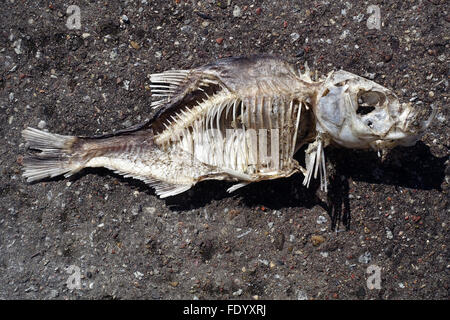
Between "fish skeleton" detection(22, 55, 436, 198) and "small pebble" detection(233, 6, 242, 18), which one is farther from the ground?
"small pebble" detection(233, 6, 242, 18)

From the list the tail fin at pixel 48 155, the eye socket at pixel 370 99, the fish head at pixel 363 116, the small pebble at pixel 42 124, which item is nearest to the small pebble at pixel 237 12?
the fish head at pixel 363 116

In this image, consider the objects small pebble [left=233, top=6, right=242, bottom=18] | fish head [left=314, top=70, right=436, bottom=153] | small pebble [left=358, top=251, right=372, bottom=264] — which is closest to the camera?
fish head [left=314, top=70, right=436, bottom=153]

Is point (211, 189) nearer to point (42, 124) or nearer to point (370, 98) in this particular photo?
point (370, 98)

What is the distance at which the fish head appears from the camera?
3.23 m

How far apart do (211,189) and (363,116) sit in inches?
58.1

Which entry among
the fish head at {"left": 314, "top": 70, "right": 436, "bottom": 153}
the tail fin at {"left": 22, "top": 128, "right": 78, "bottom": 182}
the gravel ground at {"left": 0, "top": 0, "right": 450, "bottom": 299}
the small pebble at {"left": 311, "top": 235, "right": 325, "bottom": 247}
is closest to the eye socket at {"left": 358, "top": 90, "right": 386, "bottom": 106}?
the fish head at {"left": 314, "top": 70, "right": 436, "bottom": 153}

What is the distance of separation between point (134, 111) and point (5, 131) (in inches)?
49.3

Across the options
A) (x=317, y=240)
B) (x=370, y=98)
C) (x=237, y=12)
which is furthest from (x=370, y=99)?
(x=237, y=12)

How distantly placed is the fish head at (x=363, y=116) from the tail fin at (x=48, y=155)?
2228mm

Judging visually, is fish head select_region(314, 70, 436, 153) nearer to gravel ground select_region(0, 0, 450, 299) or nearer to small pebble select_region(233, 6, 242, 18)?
gravel ground select_region(0, 0, 450, 299)

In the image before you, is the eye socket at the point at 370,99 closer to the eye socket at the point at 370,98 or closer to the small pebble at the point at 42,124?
the eye socket at the point at 370,98

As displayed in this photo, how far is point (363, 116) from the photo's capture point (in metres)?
3.29

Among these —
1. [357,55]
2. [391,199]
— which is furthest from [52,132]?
[391,199]

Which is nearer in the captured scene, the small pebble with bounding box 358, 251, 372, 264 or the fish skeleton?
the fish skeleton
